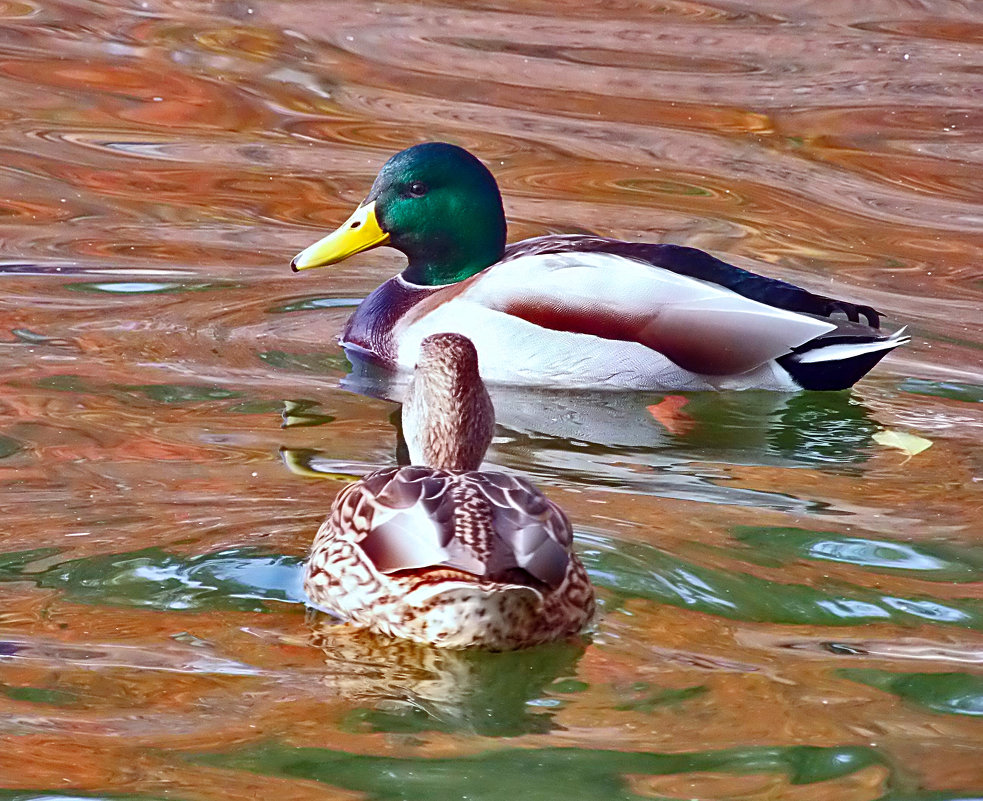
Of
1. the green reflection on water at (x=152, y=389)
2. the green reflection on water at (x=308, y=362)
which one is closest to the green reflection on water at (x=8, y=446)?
the green reflection on water at (x=152, y=389)

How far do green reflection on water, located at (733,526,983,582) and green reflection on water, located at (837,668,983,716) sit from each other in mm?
703

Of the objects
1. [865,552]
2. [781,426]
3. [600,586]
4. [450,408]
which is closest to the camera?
[600,586]

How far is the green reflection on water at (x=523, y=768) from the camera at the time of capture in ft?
12.1

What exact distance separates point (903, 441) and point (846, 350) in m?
0.73

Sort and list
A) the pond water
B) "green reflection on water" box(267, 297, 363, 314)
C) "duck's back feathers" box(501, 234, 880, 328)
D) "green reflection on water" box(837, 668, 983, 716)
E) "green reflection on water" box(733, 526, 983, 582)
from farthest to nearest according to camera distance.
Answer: "green reflection on water" box(267, 297, 363, 314) < "duck's back feathers" box(501, 234, 880, 328) < "green reflection on water" box(733, 526, 983, 582) < "green reflection on water" box(837, 668, 983, 716) < the pond water

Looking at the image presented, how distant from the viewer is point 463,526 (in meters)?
4.14

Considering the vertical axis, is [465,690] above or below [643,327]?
below

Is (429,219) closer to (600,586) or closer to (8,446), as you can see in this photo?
(8,446)

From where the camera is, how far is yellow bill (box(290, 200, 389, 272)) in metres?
7.68

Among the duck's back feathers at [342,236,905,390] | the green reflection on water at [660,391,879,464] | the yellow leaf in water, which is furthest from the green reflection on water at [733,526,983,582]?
the duck's back feathers at [342,236,905,390]

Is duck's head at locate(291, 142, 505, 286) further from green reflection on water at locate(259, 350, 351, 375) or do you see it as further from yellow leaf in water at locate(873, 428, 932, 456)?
yellow leaf in water at locate(873, 428, 932, 456)

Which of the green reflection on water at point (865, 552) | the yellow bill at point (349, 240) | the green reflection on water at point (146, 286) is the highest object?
the yellow bill at point (349, 240)

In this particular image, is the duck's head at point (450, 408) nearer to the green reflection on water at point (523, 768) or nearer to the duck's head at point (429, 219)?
the green reflection on water at point (523, 768)

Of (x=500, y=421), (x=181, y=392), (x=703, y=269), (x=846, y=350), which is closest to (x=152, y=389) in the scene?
(x=181, y=392)
